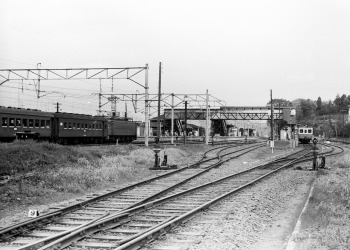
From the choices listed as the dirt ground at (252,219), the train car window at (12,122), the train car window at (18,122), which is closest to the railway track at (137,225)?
the dirt ground at (252,219)

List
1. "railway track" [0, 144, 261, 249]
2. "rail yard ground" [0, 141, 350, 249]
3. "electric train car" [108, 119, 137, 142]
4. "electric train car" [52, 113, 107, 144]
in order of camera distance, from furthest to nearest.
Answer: "electric train car" [108, 119, 137, 142], "electric train car" [52, 113, 107, 144], "rail yard ground" [0, 141, 350, 249], "railway track" [0, 144, 261, 249]

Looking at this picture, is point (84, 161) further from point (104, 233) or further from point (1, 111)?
point (104, 233)

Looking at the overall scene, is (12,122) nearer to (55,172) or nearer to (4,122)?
(4,122)

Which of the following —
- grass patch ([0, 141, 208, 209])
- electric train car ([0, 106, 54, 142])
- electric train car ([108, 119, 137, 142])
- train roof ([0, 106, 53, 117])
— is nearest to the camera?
grass patch ([0, 141, 208, 209])

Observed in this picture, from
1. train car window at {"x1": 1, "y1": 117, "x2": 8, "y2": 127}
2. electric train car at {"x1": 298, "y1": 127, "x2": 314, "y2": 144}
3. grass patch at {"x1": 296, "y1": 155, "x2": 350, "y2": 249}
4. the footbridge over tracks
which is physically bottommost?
grass patch at {"x1": 296, "y1": 155, "x2": 350, "y2": 249}

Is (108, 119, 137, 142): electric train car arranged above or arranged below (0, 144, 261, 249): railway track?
above

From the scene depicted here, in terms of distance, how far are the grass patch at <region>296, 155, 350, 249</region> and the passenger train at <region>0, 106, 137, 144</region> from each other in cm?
1896

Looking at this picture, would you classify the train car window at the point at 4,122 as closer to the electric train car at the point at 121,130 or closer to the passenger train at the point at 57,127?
the passenger train at the point at 57,127

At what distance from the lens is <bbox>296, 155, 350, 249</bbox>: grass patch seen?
752cm

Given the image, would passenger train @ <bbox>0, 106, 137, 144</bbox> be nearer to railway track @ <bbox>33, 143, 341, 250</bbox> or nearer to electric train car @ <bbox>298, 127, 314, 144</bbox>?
railway track @ <bbox>33, 143, 341, 250</bbox>

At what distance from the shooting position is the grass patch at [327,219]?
7.52 meters

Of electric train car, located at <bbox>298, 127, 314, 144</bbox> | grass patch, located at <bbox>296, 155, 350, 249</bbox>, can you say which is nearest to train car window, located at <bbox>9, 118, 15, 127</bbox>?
grass patch, located at <bbox>296, 155, 350, 249</bbox>

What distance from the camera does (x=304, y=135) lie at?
188ft

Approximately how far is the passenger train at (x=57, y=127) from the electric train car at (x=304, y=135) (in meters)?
24.1
